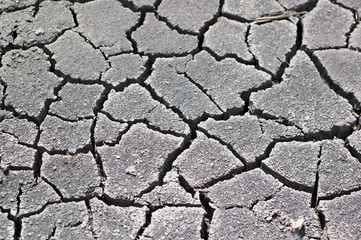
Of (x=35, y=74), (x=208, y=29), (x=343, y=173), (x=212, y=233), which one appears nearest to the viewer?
(x=212, y=233)

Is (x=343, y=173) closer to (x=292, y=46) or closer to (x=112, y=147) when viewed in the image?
(x=292, y=46)

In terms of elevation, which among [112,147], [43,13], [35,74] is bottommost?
[112,147]

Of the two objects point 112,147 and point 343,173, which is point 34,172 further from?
point 343,173

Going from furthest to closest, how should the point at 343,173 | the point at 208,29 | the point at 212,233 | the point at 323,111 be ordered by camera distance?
the point at 208,29 < the point at 323,111 < the point at 343,173 < the point at 212,233

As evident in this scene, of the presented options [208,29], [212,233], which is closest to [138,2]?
[208,29]

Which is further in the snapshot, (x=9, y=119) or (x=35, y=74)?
(x=35, y=74)

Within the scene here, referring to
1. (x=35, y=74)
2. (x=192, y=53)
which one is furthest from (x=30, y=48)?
(x=192, y=53)

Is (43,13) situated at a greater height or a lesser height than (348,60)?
greater
